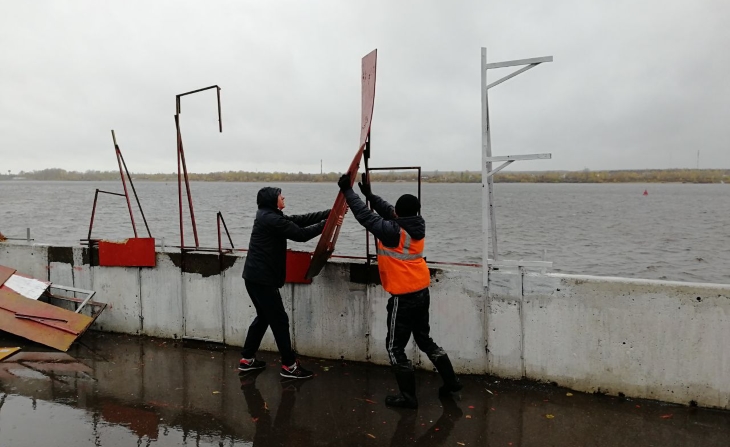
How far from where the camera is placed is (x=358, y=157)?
5.36 m

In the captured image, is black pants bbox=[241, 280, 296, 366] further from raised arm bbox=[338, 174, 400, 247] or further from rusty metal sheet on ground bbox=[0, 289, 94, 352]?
rusty metal sheet on ground bbox=[0, 289, 94, 352]

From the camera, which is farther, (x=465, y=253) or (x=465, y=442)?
(x=465, y=253)

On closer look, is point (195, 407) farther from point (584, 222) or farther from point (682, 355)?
point (584, 222)

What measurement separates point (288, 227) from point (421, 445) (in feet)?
7.88

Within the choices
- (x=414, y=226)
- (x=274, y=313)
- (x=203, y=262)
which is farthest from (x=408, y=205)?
(x=203, y=262)

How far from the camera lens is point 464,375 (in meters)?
5.77

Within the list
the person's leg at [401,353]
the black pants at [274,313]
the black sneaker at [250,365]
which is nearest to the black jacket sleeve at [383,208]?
the person's leg at [401,353]

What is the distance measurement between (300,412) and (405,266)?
1572 millimetres

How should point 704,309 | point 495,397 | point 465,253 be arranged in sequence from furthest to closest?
1. point 465,253
2. point 495,397
3. point 704,309

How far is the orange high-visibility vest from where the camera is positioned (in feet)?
16.2

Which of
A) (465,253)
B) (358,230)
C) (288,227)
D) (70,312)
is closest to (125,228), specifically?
(358,230)

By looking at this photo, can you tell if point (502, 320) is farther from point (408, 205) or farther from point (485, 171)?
point (408, 205)

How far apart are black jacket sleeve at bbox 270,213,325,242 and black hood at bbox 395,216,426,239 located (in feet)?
3.25

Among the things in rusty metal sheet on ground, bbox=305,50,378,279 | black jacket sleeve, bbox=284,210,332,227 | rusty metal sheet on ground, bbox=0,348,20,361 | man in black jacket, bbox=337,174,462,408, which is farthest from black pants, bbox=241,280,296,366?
rusty metal sheet on ground, bbox=0,348,20,361
